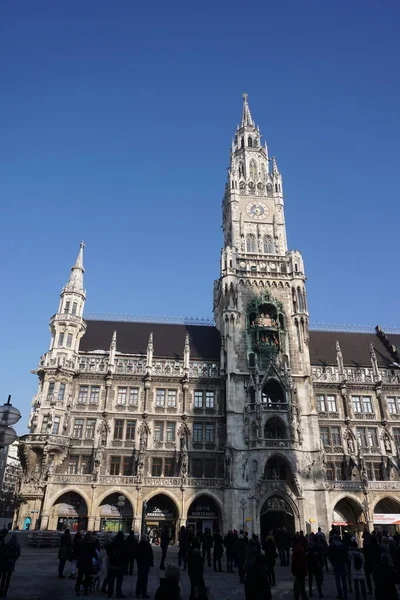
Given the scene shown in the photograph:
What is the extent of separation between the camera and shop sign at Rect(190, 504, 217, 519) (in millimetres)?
39594

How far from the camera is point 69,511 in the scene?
128 feet

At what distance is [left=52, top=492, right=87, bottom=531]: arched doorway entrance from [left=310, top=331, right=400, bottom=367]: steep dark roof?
26.2 meters

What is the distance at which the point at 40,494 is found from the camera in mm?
38156

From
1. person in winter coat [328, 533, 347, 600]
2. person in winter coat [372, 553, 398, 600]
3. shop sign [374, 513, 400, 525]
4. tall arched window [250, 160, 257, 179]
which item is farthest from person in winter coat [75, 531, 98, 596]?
tall arched window [250, 160, 257, 179]

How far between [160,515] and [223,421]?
9819mm

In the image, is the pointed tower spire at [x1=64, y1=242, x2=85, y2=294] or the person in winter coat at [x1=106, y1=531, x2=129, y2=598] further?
the pointed tower spire at [x1=64, y1=242, x2=85, y2=294]

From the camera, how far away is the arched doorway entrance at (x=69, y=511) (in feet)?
127

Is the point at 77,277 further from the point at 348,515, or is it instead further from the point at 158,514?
the point at 348,515

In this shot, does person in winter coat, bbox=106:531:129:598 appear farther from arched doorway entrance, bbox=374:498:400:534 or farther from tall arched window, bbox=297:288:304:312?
tall arched window, bbox=297:288:304:312

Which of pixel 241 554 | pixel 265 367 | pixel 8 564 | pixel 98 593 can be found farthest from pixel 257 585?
pixel 265 367

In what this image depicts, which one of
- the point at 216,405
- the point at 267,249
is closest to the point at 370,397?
the point at 216,405

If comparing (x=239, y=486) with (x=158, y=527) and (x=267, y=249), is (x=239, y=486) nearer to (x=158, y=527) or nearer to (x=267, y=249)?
(x=158, y=527)

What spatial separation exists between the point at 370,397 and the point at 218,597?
120 ft

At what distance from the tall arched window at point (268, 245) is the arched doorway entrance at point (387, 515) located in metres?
27.5
